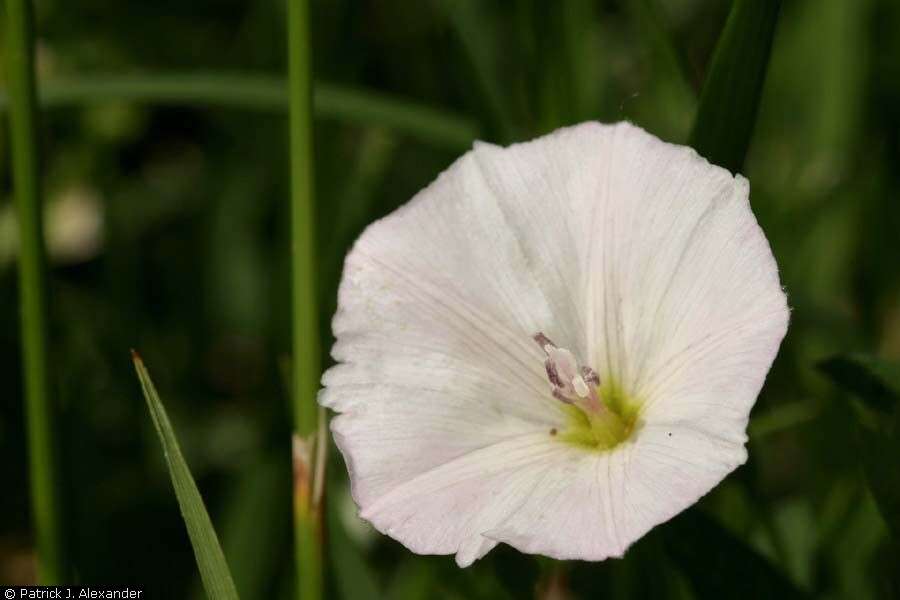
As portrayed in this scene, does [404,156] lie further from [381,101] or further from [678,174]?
[678,174]

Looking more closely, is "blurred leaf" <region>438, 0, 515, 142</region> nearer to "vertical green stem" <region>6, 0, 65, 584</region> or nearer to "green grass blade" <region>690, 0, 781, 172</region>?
"green grass blade" <region>690, 0, 781, 172</region>

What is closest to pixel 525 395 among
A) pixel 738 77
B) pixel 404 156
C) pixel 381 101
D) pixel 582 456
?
pixel 582 456

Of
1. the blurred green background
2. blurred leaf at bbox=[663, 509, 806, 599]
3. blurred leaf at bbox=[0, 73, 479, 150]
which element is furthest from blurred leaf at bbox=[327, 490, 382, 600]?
blurred leaf at bbox=[0, 73, 479, 150]

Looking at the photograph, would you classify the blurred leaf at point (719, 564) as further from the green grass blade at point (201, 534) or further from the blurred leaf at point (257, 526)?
the blurred leaf at point (257, 526)

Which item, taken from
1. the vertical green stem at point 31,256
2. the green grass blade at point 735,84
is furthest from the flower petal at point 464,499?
the vertical green stem at point 31,256

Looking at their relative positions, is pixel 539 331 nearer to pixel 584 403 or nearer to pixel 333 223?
pixel 584 403

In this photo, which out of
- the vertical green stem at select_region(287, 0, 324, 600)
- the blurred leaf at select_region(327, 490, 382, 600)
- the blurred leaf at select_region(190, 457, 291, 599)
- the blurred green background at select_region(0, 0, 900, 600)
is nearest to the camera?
the vertical green stem at select_region(287, 0, 324, 600)
